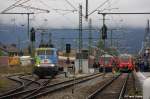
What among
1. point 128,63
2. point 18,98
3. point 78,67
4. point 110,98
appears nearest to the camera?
point 18,98

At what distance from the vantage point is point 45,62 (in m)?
50.5

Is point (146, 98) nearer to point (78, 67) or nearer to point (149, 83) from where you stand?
point (149, 83)

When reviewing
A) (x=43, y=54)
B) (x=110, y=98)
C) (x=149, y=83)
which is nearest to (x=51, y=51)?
(x=43, y=54)

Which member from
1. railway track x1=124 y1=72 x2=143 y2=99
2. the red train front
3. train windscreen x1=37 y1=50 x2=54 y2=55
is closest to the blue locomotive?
train windscreen x1=37 y1=50 x2=54 y2=55

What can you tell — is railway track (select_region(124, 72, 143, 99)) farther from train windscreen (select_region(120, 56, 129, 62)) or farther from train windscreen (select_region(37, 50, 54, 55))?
train windscreen (select_region(120, 56, 129, 62))

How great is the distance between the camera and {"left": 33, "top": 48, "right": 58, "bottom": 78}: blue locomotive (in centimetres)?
4928

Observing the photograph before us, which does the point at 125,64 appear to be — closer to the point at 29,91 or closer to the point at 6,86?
the point at 6,86

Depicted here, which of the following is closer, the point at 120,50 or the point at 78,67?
the point at 78,67

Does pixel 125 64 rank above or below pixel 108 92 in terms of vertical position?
below

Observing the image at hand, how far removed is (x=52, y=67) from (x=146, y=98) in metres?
42.0

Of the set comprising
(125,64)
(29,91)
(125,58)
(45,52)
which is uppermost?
(45,52)

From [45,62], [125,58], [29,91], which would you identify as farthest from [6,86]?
[125,58]

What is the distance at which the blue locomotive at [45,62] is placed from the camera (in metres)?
49.3

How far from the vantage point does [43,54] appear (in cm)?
5047
